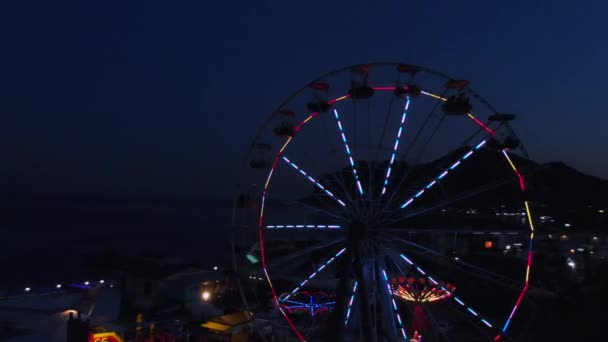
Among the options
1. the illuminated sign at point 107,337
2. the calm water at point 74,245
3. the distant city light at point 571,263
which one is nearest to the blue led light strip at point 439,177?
the illuminated sign at point 107,337

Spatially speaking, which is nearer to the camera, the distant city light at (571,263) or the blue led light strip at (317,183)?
the blue led light strip at (317,183)

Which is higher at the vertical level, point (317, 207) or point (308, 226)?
point (317, 207)

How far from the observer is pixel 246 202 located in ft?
39.1

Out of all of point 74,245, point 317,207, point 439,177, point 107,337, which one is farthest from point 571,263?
point 74,245

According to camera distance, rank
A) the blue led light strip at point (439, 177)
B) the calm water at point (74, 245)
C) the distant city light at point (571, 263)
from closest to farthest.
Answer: the blue led light strip at point (439, 177)
the distant city light at point (571, 263)
the calm water at point (74, 245)

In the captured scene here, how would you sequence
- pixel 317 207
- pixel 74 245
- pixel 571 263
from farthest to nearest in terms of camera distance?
pixel 74 245, pixel 571 263, pixel 317 207

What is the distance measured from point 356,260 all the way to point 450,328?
34.2 ft

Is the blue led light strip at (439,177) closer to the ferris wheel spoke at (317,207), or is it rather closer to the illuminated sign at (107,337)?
the ferris wheel spoke at (317,207)

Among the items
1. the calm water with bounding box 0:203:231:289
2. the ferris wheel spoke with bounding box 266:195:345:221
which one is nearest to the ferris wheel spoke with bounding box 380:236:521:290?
the ferris wheel spoke with bounding box 266:195:345:221

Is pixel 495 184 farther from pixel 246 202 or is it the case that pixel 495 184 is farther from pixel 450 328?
pixel 450 328

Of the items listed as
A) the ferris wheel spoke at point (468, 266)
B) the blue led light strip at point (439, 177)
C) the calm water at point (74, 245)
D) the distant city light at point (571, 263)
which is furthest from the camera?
the calm water at point (74, 245)

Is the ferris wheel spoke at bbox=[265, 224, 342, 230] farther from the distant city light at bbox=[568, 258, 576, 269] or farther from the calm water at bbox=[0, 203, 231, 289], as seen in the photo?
the calm water at bbox=[0, 203, 231, 289]

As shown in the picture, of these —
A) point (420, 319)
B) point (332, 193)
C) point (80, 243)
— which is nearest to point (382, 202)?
point (332, 193)

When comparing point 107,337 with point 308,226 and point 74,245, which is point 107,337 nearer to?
point 308,226
